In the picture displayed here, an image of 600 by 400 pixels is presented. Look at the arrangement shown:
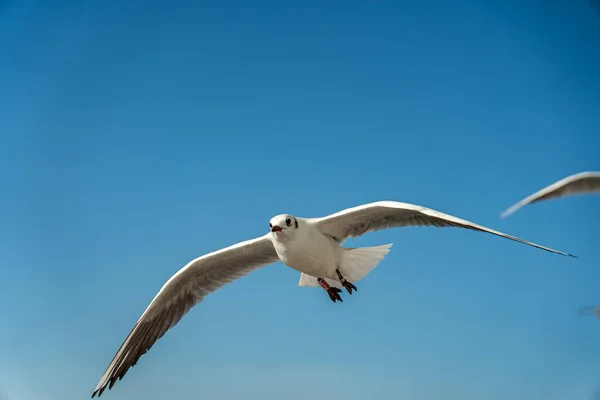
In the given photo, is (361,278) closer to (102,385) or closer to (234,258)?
(234,258)

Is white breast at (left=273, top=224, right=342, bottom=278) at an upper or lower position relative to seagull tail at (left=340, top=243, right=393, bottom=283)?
upper

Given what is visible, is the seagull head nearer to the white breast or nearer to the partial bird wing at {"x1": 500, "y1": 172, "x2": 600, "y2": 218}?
the white breast

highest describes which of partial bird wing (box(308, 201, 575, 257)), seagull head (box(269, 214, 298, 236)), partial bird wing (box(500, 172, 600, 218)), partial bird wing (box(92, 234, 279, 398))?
partial bird wing (box(92, 234, 279, 398))

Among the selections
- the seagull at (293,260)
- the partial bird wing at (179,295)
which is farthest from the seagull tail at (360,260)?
the partial bird wing at (179,295)

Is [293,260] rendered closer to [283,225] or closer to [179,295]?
[283,225]

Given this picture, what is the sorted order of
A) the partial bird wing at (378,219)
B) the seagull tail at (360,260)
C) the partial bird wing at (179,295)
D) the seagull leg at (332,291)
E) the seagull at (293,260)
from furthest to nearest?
1. the partial bird wing at (179,295)
2. the seagull leg at (332,291)
3. the seagull tail at (360,260)
4. the seagull at (293,260)
5. the partial bird wing at (378,219)

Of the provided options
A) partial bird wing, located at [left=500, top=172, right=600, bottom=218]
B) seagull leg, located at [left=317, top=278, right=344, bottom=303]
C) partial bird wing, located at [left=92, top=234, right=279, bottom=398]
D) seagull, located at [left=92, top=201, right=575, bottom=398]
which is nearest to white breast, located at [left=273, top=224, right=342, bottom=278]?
seagull, located at [left=92, top=201, right=575, bottom=398]

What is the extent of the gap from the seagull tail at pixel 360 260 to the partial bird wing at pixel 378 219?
0.10 m

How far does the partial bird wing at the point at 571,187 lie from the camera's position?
3.19 metres

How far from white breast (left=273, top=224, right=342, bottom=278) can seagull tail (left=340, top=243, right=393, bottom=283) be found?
3.0 inches

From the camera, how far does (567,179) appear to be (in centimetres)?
320

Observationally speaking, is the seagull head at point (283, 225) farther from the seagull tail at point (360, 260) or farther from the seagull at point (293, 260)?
the seagull tail at point (360, 260)

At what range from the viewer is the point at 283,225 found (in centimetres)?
327

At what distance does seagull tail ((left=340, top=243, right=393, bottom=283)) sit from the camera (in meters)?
3.51
